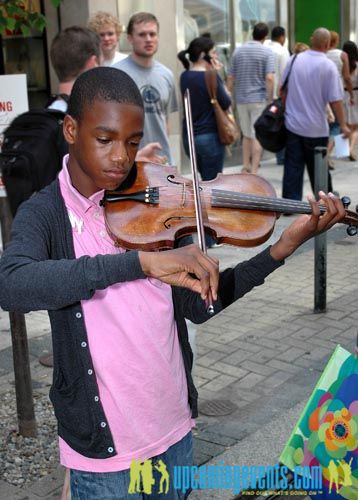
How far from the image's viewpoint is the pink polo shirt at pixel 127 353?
6.28ft

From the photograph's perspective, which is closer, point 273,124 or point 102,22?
point 102,22

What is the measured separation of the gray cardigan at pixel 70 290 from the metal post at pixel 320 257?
10.4ft

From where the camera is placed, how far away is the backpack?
9.23 ft

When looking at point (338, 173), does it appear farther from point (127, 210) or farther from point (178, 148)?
point (127, 210)

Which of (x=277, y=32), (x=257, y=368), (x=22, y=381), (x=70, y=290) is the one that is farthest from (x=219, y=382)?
(x=277, y=32)

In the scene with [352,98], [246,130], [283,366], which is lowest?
[283,366]

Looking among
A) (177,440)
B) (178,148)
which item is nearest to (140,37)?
(177,440)

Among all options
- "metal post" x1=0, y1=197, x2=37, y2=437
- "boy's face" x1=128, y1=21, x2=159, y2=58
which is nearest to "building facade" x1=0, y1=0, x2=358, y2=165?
"boy's face" x1=128, y1=21, x2=159, y2=58

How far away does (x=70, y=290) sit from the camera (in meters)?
1.65

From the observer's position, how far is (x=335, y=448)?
8.95 feet

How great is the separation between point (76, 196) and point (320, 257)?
11.6 feet

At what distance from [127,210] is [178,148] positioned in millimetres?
7990

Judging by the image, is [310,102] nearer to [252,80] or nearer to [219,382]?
[252,80]

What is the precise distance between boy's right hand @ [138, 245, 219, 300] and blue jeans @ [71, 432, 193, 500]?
603mm
